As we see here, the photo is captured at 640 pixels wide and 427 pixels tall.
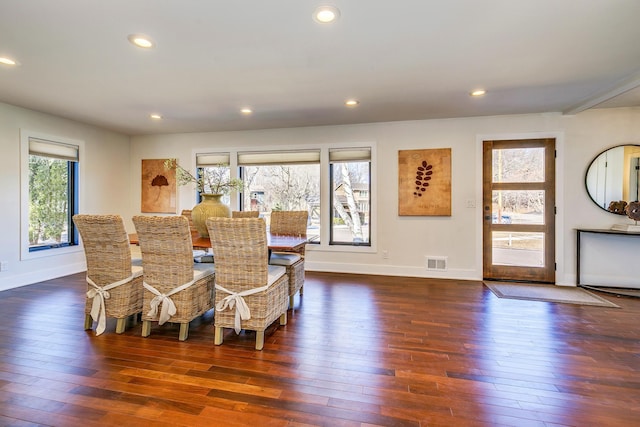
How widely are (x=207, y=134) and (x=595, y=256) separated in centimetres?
627

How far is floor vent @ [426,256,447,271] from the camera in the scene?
4.68 m

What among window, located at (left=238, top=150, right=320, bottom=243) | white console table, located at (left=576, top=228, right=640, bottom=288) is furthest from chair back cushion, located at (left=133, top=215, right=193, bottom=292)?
white console table, located at (left=576, top=228, right=640, bottom=288)

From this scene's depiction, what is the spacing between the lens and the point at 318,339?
2564mm

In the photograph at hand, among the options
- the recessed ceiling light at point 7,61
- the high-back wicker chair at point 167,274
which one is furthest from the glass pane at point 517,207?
the recessed ceiling light at point 7,61

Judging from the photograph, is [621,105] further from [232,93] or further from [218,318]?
[218,318]

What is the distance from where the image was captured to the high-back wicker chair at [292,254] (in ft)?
10.6

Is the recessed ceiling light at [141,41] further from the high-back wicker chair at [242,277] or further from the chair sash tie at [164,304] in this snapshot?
the chair sash tie at [164,304]

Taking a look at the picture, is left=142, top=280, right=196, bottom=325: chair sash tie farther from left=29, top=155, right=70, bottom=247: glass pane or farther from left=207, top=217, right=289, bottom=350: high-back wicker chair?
left=29, top=155, right=70, bottom=247: glass pane

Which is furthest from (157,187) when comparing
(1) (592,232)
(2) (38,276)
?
(1) (592,232)

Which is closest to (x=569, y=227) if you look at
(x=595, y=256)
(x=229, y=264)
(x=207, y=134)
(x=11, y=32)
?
(x=595, y=256)

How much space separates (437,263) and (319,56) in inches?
136

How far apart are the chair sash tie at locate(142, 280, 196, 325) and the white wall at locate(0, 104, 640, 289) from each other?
285 cm

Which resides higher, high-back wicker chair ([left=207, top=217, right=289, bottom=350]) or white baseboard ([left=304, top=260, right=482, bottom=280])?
high-back wicker chair ([left=207, top=217, right=289, bottom=350])

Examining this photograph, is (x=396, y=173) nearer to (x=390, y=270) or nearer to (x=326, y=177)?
(x=326, y=177)
